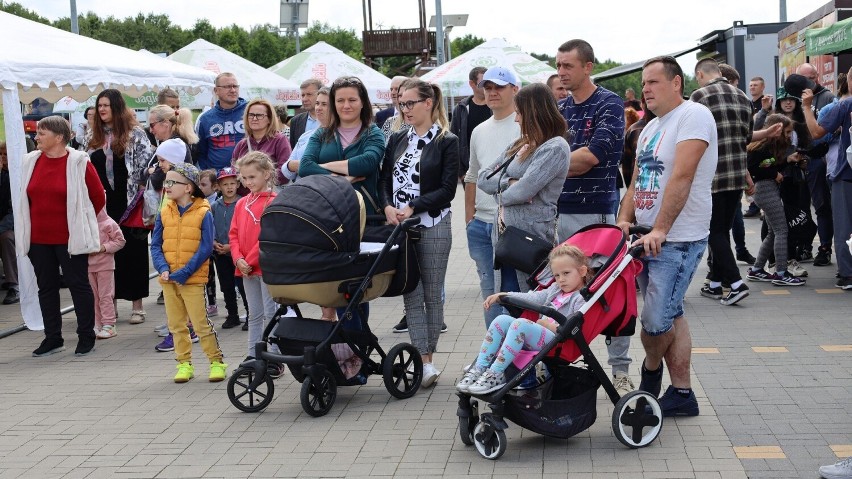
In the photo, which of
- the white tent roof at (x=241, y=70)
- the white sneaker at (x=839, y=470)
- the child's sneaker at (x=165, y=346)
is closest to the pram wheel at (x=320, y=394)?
the child's sneaker at (x=165, y=346)

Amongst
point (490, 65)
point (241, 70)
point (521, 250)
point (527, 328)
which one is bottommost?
point (527, 328)

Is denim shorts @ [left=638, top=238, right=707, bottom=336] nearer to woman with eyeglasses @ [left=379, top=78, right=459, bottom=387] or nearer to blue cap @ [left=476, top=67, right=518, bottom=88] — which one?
woman with eyeglasses @ [left=379, top=78, right=459, bottom=387]

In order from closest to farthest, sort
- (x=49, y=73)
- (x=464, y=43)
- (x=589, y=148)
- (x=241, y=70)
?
(x=589, y=148)
(x=49, y=73)
(x=241, y=70)
(x=464, y=43)

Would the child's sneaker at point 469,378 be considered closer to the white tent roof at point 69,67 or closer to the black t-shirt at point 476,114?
the black t-shirt at point 476,114

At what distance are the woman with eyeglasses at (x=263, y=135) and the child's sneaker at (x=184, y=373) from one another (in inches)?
86.7

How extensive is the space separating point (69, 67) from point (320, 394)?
5220mm

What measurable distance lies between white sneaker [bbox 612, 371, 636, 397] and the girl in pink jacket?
481cm

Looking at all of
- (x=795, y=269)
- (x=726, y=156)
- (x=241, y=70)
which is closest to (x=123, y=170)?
(x=726, y=156)

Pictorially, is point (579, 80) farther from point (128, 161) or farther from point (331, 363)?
point (128, 161)

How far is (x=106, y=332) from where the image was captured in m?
9.55

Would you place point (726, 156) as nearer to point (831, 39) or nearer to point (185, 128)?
point (185, 128)

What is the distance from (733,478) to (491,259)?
2873mm

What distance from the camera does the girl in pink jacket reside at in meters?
9.41

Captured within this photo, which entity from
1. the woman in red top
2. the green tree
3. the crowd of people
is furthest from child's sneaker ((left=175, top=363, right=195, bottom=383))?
the green tree
